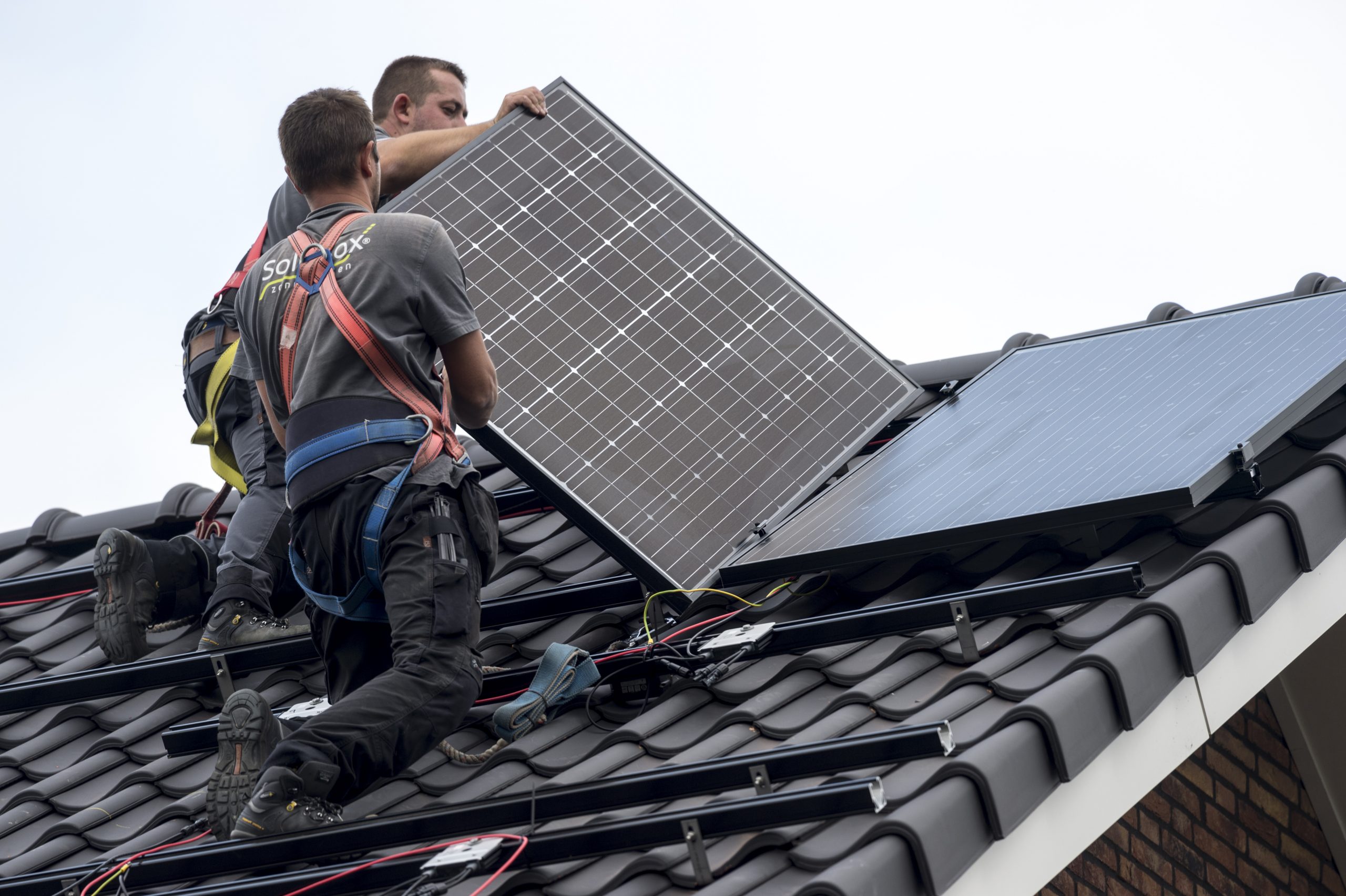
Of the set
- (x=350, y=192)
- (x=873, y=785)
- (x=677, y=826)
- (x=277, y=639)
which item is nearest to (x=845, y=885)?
(x=873, y=785)

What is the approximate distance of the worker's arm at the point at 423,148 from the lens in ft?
18.2

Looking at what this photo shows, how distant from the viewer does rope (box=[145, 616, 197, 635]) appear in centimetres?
Answer: 618

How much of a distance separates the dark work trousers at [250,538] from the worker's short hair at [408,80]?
1.67 metres

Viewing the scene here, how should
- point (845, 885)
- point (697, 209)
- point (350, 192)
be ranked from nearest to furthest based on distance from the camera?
point (845, 885) → point (350, 192) → point (697, 209)

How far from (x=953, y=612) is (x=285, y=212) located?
2891 millimetres

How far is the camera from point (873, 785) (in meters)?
3.24

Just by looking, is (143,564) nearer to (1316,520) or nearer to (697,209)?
(697,209)

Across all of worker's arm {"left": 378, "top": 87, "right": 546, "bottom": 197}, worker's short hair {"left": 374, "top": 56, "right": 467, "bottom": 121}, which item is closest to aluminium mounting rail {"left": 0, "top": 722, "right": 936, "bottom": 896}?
worker's arm {"left": 378, "top": 87, "right": 546, "bottom": 197}

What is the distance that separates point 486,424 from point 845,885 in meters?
2.30

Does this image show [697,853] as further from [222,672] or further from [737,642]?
[222,672]

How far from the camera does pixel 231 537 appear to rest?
550 cm

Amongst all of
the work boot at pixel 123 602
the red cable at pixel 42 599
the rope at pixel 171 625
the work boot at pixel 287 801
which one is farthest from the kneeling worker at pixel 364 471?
the red cable at pixel 42 599

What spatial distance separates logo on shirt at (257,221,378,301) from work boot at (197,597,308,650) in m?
1.60

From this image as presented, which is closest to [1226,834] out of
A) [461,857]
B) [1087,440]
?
[1087,440]
